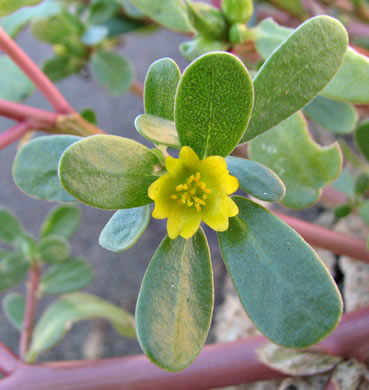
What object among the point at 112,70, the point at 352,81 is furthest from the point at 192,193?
the point at 112,70

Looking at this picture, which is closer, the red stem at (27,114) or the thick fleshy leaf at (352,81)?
the thick fleshy leaf at (352,81)

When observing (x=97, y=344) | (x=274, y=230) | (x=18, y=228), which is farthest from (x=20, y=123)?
(x=97, y=344)

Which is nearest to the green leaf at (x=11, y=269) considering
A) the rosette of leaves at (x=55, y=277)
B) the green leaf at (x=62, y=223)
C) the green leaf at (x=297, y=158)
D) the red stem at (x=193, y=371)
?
the rosette of leaves at (x=55, y=277)

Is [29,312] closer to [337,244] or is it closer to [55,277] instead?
[55,277]

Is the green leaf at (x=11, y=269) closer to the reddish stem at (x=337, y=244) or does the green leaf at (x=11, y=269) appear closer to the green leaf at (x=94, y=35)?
the green leaf at (x=94, y=35)

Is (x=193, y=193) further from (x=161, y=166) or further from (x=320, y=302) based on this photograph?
(x=320, y=302)

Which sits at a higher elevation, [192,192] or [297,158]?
[192,192]
